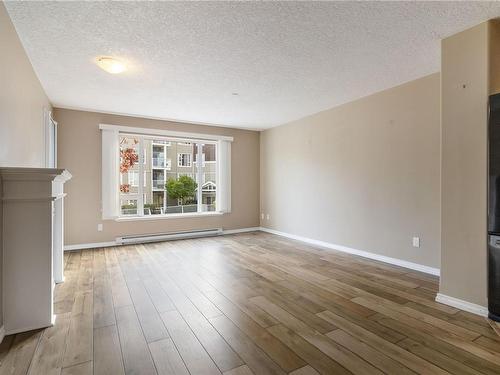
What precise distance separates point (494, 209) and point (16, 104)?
13.9 ft

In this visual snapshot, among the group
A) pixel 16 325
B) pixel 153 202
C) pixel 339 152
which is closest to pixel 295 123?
pixel 339 152

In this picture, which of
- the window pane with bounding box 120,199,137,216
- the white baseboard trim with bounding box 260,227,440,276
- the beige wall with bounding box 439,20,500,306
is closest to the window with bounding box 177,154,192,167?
the window pane with bounding box 120,199,137,216

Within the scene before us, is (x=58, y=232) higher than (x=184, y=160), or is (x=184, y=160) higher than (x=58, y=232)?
(x=184, y=160)

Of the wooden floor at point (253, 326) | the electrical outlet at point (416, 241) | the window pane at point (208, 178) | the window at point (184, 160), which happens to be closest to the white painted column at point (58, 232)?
the wooden floor at point (253, 326)

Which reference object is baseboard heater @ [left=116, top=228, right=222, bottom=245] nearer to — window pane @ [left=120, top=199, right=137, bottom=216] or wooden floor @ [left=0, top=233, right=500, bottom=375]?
window pane @ [left=120, top=199, right=137, bottom=216]

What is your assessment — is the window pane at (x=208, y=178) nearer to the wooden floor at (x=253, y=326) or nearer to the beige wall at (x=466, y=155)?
the wooden floor at (x=253, y=326)

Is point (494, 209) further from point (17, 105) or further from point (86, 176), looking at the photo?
point (86, 176)

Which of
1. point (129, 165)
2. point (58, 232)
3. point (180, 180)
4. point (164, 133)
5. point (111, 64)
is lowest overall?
point (58, 232)

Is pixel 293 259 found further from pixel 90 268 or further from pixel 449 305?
pixel 90 268

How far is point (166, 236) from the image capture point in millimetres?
5496

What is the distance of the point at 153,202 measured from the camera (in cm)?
556

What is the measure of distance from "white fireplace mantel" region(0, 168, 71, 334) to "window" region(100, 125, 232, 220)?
2.95 meters

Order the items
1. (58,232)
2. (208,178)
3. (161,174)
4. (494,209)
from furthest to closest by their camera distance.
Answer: (208,178) → (161,174) → (58,232) → (494,209)

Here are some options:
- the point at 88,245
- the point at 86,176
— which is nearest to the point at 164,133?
the point at 86,176
